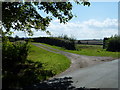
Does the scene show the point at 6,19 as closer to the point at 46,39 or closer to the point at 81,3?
the point at 81,3

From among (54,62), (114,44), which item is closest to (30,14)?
(54,62)

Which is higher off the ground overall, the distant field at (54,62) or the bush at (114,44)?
the bush at (114,44)

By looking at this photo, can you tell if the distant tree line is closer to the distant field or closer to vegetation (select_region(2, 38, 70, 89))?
the distant field

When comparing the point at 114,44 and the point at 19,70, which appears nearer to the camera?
the point at 19,70

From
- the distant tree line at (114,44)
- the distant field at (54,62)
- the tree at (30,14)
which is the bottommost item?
the distant field at (54,62)

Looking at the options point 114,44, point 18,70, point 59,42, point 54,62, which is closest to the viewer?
point 18,70

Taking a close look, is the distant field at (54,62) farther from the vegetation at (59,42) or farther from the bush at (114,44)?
the vegetation at (59,42)

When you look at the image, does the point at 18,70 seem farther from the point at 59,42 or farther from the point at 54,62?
the point at 59,42

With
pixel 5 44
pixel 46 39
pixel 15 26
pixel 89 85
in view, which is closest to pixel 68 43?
pixel 46 39

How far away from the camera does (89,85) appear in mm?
6555

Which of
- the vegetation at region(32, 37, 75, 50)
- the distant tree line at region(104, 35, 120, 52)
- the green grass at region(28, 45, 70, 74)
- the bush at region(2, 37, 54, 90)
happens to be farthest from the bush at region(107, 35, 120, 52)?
the bush at region(2, 37, 54, 90)

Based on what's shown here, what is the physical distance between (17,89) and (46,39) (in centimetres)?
3013

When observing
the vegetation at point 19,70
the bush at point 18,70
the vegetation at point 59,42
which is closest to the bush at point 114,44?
the vegetation at point 59,42

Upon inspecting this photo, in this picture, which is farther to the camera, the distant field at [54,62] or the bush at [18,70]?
the distant field at [54,62]
